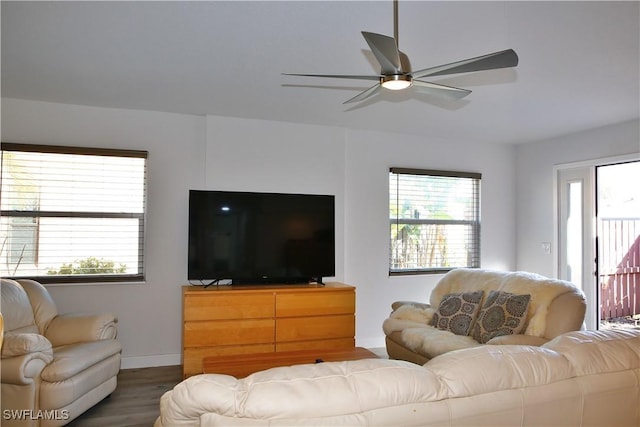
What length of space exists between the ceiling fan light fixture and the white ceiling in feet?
1.35

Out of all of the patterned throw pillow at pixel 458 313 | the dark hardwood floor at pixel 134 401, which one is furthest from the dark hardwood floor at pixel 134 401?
the patterned throw pillow at pixel 458 313

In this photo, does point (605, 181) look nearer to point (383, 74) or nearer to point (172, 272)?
point (383, 74)

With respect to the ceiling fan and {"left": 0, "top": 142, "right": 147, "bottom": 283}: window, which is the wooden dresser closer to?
{"left": 0, "top": 142, "right": 147, "bottom": 283}: window

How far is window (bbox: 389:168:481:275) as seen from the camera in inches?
208

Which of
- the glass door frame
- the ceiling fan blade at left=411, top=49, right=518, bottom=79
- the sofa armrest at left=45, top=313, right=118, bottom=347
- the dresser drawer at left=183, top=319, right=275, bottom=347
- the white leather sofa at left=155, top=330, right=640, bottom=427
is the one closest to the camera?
the white leather sofa at left=155, top=330, right=640, bottom=427

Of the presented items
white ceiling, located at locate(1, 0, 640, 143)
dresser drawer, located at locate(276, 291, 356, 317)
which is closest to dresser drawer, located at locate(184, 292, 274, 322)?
dresser drawer, located at locate(276, 291, 356, 317)

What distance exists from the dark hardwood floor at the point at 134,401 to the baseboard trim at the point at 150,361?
6 cm

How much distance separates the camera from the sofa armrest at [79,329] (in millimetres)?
3365

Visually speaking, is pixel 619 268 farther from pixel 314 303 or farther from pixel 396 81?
pixel 396 81

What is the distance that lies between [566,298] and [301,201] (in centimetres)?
251

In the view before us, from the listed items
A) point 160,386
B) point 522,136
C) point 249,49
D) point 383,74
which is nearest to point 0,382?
point 160,386

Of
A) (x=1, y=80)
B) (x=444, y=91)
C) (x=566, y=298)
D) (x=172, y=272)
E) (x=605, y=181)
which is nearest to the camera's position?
(x=444, y=91)

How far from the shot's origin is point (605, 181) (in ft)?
16.4

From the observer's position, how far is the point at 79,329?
3.40 metres
